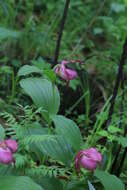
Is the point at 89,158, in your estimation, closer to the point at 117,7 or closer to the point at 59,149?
the point at 59,149

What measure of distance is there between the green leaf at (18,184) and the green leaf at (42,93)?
0.32 metres

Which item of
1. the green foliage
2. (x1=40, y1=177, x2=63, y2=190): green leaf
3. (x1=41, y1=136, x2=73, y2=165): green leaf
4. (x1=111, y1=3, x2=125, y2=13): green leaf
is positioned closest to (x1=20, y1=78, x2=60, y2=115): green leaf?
the green foliage

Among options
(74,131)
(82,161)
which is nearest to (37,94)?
(74,131)

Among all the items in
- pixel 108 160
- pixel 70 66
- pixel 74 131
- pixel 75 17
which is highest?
pixel 75 17

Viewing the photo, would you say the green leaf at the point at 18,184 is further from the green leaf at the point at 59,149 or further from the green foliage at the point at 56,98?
the green leaf at the point at 59,149

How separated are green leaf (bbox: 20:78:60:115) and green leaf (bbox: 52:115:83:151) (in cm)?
10

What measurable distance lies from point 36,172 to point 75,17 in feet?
6.15

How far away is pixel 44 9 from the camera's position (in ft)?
9.25

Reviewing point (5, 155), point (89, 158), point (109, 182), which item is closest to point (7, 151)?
point (5, 155)

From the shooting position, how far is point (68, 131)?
1088mm

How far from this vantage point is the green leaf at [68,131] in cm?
108

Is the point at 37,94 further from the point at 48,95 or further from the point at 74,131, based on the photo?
the point at 74,131

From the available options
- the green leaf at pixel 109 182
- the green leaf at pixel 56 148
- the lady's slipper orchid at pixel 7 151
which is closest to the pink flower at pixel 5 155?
the lady's slipper orchid at pixel 7 151

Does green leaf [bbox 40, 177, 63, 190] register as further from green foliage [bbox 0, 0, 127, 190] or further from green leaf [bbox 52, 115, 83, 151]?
green leaf [bbox 52, 115, 83, 151]
